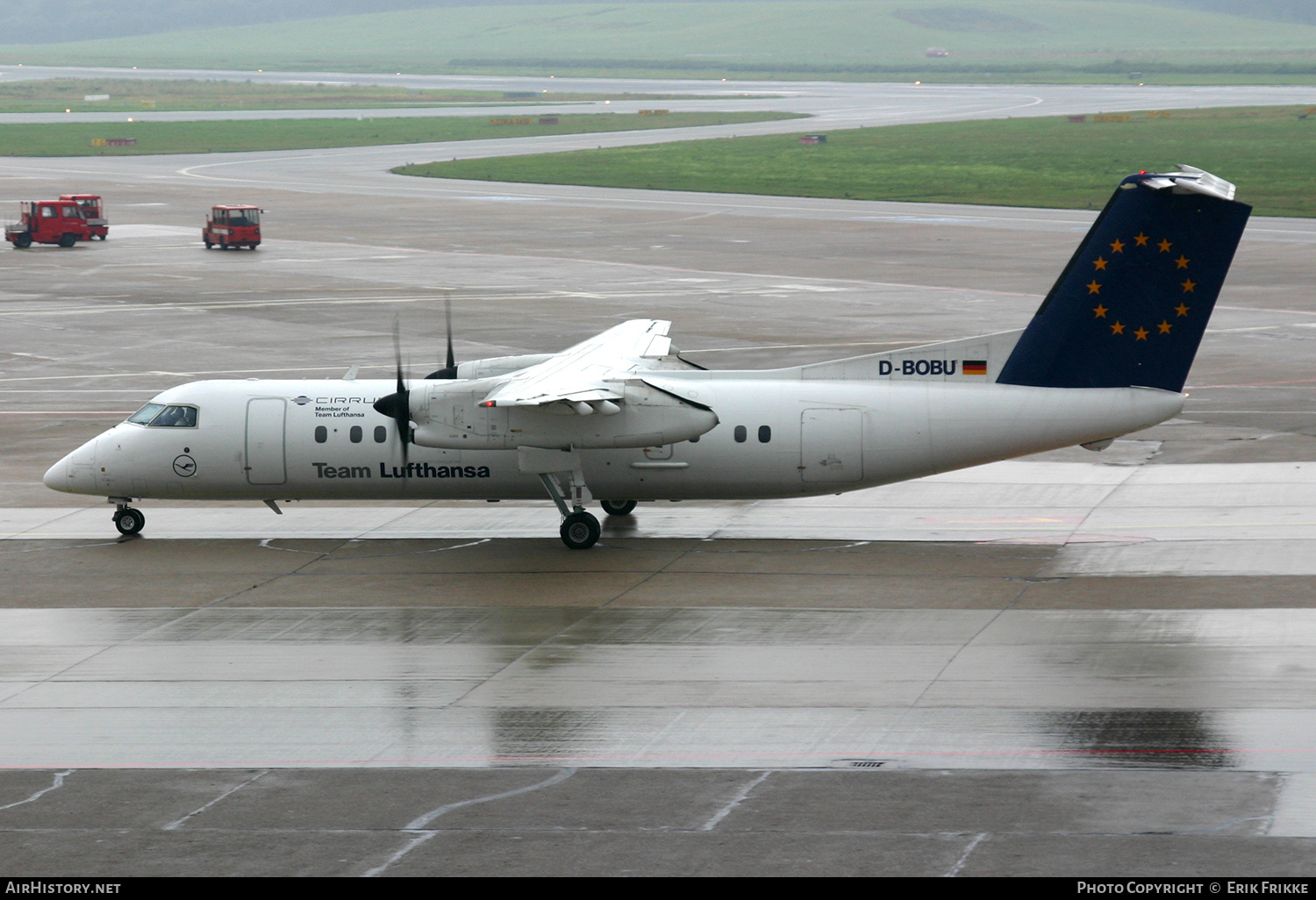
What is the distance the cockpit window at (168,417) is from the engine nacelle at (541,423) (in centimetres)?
457

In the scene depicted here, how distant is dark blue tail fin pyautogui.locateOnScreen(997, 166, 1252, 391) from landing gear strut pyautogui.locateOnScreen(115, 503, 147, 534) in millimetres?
15023

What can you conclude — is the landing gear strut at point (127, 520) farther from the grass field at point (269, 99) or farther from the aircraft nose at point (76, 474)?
the grass field at point (269, 99)

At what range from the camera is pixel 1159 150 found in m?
98.6

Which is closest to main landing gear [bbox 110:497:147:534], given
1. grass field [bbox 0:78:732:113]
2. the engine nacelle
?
the engine nacelle

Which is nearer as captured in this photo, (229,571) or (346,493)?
(229,571)

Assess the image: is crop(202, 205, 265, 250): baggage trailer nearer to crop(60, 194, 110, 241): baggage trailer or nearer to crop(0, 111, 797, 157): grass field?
crop(60, 194, 110, 241): baggage trailer

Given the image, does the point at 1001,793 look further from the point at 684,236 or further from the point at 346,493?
the point at 684,236

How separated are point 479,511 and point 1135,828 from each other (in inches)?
673

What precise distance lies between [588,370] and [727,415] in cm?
243

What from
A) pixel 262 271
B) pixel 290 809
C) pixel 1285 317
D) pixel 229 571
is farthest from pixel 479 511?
pixel 262 271

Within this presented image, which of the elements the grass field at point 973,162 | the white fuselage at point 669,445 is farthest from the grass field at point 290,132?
the white fuselage at point 669,445

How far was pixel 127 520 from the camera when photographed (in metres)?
Answer: 26.8
